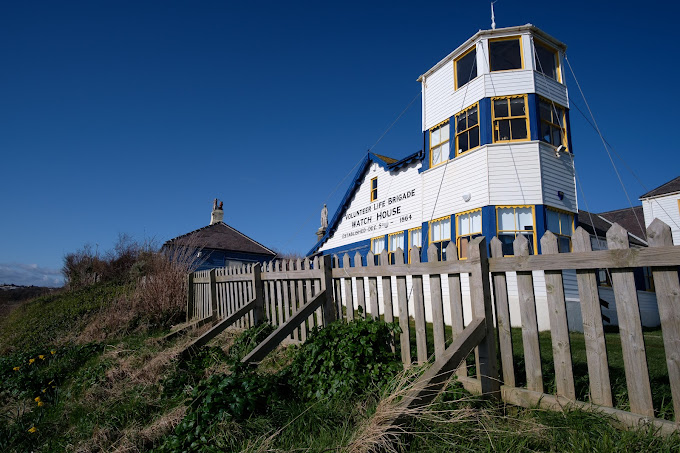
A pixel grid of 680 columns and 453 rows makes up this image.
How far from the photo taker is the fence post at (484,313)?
10.8 feet

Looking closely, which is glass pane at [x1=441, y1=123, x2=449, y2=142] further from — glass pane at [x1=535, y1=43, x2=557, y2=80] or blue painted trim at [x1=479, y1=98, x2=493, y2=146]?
glass pane at [x1=535, y1=43, x2=557, y2=80]

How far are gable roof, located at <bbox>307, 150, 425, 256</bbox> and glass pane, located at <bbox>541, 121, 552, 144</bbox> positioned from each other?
4276mm

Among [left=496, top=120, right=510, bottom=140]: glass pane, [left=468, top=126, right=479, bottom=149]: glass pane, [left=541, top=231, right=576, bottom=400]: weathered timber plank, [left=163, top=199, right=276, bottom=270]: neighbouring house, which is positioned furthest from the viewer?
[left=163, top=199, right=276, bottom=270]: neighbouring house

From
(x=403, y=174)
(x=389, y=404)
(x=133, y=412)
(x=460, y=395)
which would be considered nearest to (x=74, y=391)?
(x=133, y=412)

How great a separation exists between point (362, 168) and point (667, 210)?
16.2m

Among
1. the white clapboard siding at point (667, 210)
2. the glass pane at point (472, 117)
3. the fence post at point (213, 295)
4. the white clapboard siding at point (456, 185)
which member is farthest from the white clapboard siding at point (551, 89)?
the fence post at point (213, 295)

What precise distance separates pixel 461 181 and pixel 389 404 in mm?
11512

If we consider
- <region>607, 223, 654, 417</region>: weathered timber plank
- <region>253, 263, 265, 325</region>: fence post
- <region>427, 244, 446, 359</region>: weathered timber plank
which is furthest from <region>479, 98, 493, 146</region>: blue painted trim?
<region>607, 223, 654, 417</region>: weathered timber plank

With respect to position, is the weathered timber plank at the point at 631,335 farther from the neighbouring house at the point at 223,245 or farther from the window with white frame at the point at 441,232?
the neighbouring house at the point at 223,245

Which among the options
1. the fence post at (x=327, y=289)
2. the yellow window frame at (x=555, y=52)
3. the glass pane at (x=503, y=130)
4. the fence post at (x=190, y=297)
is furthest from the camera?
the yellow window frame at (x=555, y=52)

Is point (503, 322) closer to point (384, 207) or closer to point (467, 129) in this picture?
point (467, 129)

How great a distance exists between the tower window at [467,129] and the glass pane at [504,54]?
5.56 feet

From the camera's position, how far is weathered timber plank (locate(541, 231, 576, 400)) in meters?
2.96

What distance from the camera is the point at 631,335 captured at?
2.66 meters
